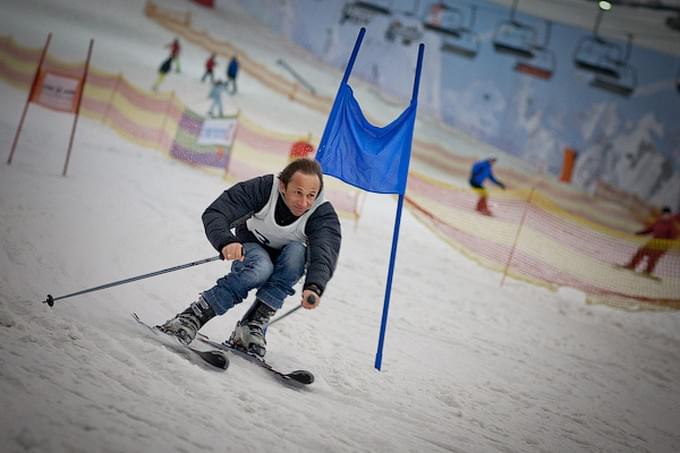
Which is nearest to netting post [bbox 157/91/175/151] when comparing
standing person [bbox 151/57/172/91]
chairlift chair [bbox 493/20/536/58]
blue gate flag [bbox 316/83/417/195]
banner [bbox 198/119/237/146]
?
banner [bbox 198/119/237/146]

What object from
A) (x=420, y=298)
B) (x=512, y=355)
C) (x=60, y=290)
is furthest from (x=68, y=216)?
(x=512, y=355)

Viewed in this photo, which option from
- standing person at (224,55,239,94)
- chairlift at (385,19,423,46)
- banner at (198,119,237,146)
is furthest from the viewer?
chairlift at (385,19,423,46)

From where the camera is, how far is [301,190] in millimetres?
4285

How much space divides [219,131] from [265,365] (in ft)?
28.2

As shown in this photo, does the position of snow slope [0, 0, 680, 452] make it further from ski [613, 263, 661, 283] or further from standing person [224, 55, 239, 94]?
standing person [224, 55, 239, 94]

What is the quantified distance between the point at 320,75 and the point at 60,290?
1082 inches

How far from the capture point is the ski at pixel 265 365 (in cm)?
443

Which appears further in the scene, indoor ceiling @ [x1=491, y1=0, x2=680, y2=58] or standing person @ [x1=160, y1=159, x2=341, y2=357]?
indoor ceiling @ [x1=491, y1=0, x2=680, y2=58]

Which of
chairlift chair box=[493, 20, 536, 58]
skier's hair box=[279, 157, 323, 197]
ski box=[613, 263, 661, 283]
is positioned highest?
chairlift chair box=[493, 20, 536, 58]

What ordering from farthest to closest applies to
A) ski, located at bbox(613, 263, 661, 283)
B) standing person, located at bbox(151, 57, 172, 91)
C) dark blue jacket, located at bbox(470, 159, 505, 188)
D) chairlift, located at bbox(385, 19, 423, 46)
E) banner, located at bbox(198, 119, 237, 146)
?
1. chairlift, located at bbox(385, 19, 423, 46)
2. standing person, located at bbox(151, 57, 172, 91)
3. dark blue jacket, located at bbox(470, 159, 505, 188)
4. ski, located at bbox(613, 263, 661, 283)
5. banner, located at bbox(198, 119, 237, 146)

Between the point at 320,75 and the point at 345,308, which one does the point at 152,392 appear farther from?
the point at 320,75

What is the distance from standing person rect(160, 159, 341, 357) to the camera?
430 centimetres

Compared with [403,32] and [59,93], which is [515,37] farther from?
[59,93]

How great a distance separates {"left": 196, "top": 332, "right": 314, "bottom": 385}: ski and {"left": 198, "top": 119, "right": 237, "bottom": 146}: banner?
811 cm
